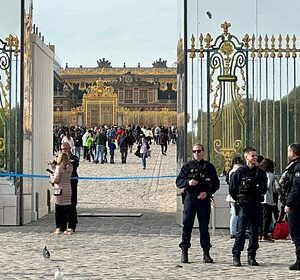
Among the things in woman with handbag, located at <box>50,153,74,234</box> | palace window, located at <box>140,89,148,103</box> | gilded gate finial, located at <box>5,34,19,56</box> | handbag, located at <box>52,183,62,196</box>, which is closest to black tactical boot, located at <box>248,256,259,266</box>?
woman with handbag, located at <box>50,153,74,234</box>

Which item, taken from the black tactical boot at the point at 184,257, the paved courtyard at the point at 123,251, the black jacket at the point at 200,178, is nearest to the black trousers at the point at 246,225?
the paved courtyard at the point at 123,251

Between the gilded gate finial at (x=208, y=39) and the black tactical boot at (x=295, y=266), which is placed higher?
the gilded gate finial at (x=208, y=39)

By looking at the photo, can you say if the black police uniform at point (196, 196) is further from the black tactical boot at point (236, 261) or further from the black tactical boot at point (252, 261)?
the black tactical boot at point (252, 261)

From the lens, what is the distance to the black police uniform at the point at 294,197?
9117 mm

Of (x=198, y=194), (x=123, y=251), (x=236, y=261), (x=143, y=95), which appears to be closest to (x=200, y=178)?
(x=198, y=194)

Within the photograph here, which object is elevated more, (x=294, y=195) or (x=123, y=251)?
(x=294, y=195)

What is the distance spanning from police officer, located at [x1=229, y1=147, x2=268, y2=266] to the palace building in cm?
4762

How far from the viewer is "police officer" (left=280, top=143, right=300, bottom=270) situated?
29.9 feet

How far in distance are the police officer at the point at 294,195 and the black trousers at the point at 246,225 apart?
369 mm

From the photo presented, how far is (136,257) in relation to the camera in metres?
9.89

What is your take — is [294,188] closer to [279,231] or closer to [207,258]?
[207,258]

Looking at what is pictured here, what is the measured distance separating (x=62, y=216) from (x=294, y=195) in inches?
178

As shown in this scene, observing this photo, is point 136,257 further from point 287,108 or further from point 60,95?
point 60,95

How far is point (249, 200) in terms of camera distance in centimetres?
930
